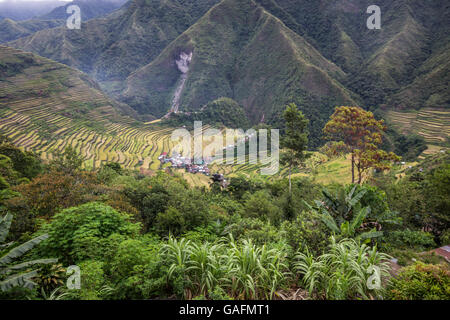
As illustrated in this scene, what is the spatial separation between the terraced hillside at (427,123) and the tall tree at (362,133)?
3999 cm

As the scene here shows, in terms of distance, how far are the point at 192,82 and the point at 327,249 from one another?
10885 cm

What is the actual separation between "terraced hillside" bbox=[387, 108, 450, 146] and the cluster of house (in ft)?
142

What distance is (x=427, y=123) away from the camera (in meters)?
51.8

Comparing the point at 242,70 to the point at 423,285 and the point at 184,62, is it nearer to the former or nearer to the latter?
the point at 184,62

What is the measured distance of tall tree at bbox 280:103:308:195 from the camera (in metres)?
13.5

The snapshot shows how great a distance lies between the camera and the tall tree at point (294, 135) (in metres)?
13.5

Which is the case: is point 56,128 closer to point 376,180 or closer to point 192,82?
point 376,180

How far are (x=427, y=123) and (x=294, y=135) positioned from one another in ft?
187

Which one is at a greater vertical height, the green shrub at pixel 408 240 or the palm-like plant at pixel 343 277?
the palm-like plant at pixel 343 277

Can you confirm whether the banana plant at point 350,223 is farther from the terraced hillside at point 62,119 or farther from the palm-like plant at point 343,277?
the terraced hillside at point 62,119

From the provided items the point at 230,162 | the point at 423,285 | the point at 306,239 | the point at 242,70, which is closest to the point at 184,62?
the point at 242,70

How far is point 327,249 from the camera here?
13.2ft

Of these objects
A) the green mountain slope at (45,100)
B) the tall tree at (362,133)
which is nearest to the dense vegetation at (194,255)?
the tall tree at (362,133)

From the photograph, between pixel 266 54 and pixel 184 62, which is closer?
pixel 266 54
